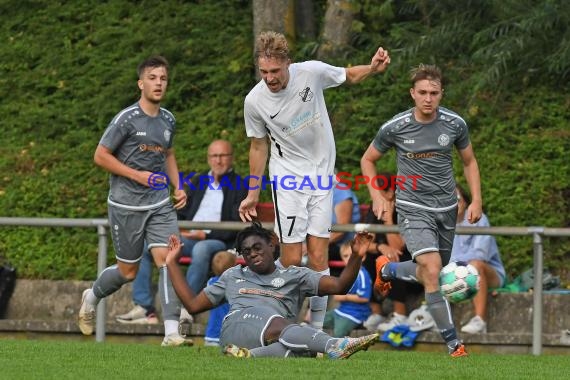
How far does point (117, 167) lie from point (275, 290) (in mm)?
2135

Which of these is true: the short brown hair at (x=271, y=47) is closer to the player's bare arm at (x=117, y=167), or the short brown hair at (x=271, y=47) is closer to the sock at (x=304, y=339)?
the player's bare arm at (x=117, y=167)

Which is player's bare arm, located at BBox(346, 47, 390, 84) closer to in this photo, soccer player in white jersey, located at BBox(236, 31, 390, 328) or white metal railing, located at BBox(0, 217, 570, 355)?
soccer player in white jersey, located at BBox(236, 31, 390, 328)

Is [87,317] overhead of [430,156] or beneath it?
beneath

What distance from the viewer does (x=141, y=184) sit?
38.8 ft

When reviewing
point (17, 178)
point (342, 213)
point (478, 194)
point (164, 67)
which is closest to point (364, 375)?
point (478, 194)

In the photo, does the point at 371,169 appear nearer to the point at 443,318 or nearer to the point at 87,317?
the point at 443,318

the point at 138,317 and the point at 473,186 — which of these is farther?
the point at 138,317

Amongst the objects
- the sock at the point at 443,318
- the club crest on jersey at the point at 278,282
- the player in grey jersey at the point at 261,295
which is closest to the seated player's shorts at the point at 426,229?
the sock at the point at 443,318

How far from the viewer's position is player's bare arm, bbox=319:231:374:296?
31.1ft

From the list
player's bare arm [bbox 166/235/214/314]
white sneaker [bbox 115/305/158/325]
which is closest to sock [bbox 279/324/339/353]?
player's bare arm [bbox 166/235/214/314]

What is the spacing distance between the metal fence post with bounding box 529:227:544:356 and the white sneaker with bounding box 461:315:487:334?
65 centimetres

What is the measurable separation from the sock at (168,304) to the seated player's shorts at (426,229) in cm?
197

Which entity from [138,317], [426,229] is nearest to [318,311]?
[426,229]

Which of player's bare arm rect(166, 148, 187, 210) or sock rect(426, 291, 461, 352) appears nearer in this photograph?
sock rect(426, 291, 461, 352)
